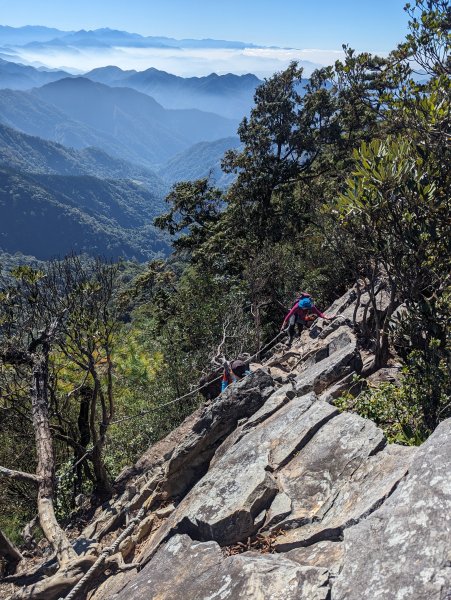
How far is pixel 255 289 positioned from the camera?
73.5ft

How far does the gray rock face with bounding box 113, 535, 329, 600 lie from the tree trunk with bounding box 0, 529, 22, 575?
596cm

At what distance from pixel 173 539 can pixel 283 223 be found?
2454 centimetres

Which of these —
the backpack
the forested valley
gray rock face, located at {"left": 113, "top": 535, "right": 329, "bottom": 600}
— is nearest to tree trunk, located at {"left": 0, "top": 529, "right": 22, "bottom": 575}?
the forested valley

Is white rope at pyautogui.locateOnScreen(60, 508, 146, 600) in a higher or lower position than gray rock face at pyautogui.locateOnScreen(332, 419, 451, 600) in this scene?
lower

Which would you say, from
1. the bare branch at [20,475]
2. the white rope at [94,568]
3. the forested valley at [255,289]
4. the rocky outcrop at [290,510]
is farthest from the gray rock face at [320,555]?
the bare branch at [20,475]

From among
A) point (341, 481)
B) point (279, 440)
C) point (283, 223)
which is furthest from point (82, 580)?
point (283, 223)

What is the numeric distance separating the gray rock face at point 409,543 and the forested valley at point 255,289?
285 centimetres

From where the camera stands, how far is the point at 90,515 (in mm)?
12812

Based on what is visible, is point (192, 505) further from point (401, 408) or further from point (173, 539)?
point (401, 408)

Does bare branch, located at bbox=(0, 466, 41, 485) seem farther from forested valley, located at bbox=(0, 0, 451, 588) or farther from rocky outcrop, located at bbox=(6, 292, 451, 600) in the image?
rocky outcrop, located at bbox=(6, 292, 451, 600)

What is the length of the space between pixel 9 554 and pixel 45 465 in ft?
9.05

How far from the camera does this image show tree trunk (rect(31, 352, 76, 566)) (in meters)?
8.67

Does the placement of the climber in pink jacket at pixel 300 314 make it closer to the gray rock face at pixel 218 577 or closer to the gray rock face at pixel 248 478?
the gray rock face at pixel 248 478

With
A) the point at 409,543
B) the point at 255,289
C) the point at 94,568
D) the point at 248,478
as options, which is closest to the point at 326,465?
the point at 248,478
